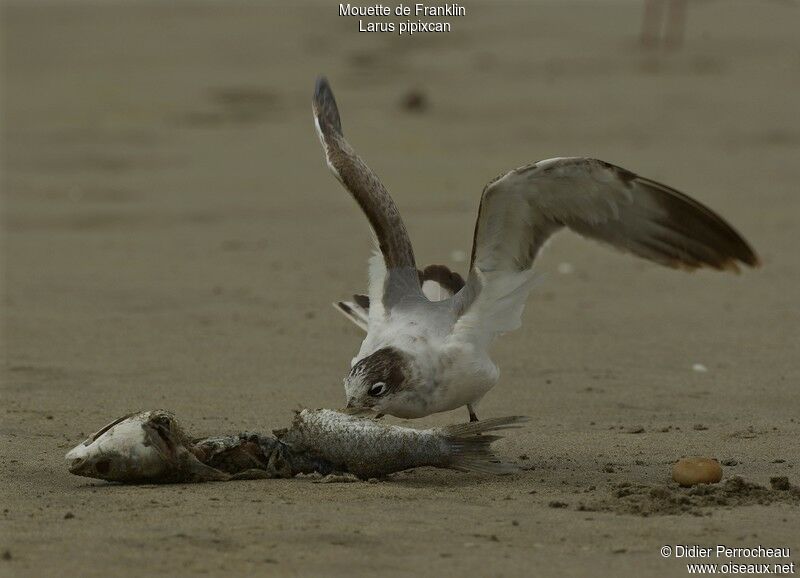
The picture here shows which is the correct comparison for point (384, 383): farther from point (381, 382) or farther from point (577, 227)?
point (577, 227)

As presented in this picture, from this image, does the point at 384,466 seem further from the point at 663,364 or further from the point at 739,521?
the point at 663,364

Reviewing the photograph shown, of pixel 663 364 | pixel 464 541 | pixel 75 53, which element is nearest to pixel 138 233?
pixel 663 364

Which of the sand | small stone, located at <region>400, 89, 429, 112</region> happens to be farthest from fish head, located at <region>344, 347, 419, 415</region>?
small stone, located at <region>400, 89, 429, 112</region>

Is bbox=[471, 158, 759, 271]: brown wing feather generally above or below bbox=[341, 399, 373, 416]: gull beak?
above

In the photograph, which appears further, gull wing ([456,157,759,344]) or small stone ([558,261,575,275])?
small stone ([558,261,575,275])

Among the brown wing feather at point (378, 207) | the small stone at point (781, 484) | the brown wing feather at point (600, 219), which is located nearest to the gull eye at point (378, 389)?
the brown wing feather at point (600, 219)

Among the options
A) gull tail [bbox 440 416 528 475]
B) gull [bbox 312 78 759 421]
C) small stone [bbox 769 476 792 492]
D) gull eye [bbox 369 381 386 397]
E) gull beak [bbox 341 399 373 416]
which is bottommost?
small stone [bbox 769 476 792 492]

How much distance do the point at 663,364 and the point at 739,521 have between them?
107 inches

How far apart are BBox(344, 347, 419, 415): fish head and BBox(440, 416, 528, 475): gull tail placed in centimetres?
30

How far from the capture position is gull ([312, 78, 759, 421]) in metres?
5.60

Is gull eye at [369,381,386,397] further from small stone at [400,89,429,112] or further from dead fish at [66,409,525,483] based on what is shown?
small stone at [400,89,429,112]

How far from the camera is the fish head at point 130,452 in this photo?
4.92 m

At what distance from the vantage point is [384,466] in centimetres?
509

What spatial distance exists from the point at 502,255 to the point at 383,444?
4.27ft
